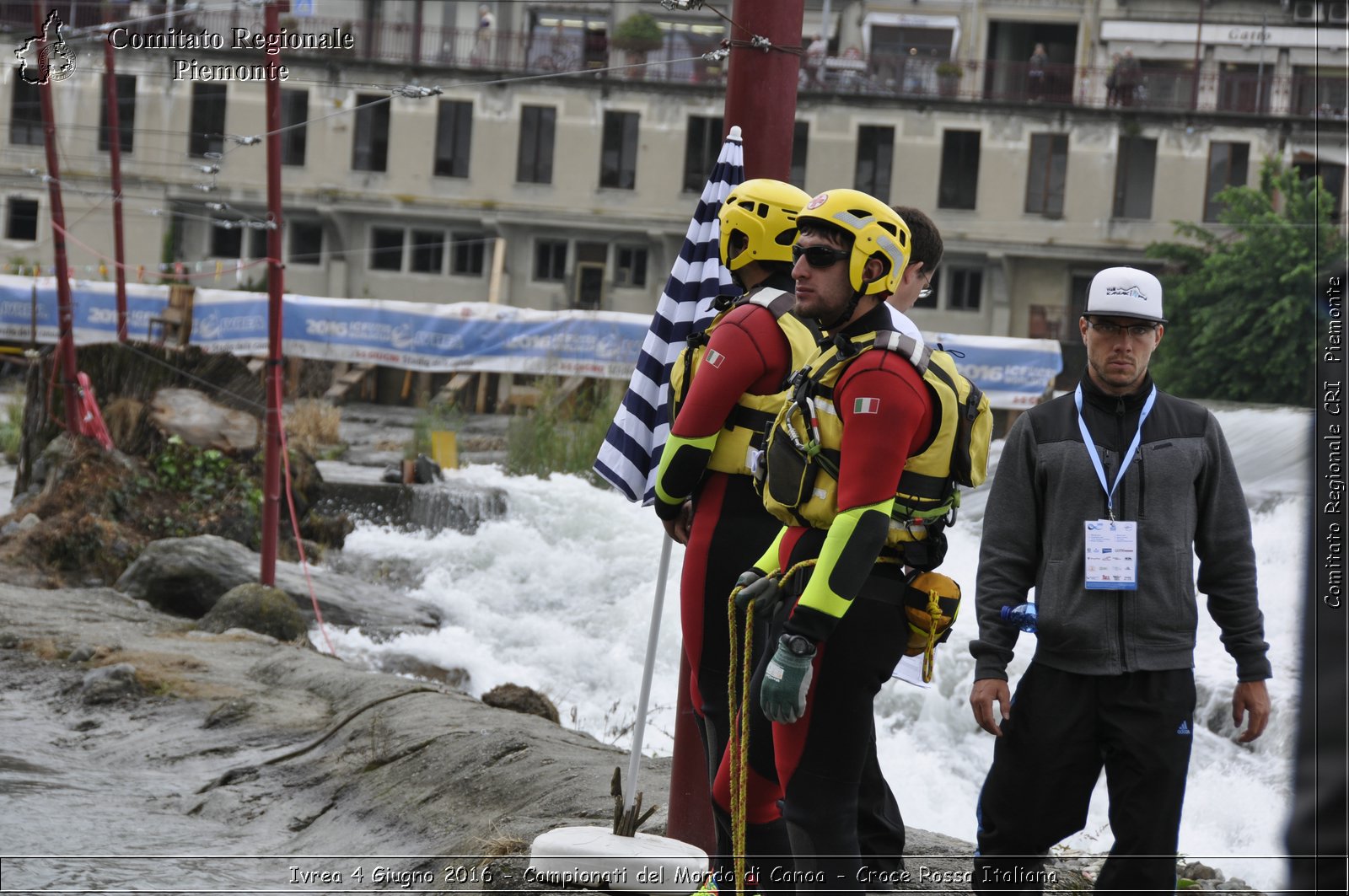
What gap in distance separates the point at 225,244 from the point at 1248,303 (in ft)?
100

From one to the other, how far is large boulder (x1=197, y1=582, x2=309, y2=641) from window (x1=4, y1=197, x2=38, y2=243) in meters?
39.0

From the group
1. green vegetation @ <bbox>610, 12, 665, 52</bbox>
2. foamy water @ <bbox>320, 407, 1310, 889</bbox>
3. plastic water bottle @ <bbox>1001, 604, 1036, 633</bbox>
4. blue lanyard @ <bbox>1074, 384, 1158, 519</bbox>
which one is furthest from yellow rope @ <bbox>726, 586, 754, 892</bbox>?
green vegetation @ <bbox>610, 12, 665, 52</bbox>

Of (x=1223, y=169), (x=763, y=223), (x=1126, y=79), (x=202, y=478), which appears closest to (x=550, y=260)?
(x=1126, y=79)

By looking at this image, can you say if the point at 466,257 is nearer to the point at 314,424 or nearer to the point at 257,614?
the point at 314,424

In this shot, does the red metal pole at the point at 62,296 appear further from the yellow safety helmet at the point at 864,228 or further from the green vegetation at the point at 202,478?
the yellow safety helmet at the point at 864,228

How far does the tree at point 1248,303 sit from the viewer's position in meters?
26.2

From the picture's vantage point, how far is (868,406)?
3.87 meters

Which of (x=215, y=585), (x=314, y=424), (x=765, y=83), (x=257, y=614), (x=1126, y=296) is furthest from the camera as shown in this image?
(x=314, y=424)

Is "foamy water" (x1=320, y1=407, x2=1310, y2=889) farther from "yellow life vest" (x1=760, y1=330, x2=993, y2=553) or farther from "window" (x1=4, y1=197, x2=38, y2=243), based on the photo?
"window" (x1=4, y1=197, x2=38, y2=243)

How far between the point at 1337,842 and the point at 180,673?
874cm

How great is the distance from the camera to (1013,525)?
446cm

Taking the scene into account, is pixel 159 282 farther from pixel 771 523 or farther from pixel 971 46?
pixel 771 523

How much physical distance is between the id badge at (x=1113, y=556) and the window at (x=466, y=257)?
4399cm

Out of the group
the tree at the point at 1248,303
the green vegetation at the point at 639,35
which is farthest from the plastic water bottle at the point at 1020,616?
the green vegetation at the point at 639,35
